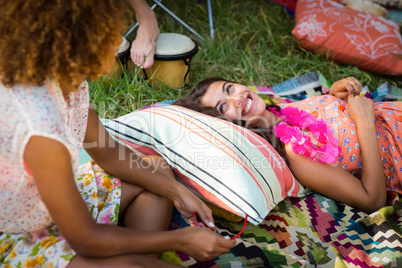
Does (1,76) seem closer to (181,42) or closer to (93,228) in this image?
(93,228)

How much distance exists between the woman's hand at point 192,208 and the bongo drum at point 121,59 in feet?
4.85

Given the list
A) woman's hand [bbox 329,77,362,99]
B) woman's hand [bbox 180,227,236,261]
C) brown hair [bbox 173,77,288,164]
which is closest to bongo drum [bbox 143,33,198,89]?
brown hair [bbox 173,77,288,164]

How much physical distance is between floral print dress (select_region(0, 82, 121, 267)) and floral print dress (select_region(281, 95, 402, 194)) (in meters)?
1.12

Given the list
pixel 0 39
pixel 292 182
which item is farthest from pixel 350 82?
pixel 0 39

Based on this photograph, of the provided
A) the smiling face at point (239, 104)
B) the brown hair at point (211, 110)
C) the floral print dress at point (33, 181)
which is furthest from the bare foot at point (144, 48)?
the floral print dress at point (33, 181)

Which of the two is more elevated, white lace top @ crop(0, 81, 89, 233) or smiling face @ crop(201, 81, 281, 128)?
white lace top @ crop(0, 81, 89, 233)

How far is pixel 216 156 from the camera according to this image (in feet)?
5.38

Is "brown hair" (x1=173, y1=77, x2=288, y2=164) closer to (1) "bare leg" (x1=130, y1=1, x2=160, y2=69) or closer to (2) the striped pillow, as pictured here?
(2) the striped pillow

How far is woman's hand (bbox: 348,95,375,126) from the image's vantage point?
1957 mm

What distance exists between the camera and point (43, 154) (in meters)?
1.00

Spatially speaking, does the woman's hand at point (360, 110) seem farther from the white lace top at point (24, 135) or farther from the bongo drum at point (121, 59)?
the bongo drum at point (121, 59)

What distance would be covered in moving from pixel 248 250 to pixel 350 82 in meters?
1.17

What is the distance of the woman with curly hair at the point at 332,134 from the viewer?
1.79 metres

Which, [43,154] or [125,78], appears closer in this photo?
[43,154]
